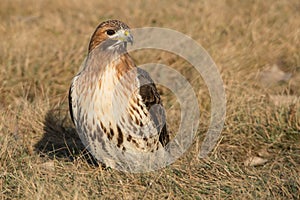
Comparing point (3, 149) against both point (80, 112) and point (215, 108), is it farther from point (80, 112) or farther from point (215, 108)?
point (215, 108)

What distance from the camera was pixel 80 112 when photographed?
492 cm

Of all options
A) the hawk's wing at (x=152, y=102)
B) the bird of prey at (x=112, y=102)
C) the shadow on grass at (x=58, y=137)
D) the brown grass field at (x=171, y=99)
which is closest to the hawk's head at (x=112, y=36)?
the bird of prey at (x=112, y=102)

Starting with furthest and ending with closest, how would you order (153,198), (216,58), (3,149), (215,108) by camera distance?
1. (216,58)
2. (215,108)
3. (3,149)
4. (153,198)

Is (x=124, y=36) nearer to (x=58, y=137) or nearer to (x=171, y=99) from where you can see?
(x=58, y=137)

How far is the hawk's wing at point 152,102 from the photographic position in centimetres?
511

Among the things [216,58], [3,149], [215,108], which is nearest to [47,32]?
[216,58]

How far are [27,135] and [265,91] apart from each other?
2.54 metres

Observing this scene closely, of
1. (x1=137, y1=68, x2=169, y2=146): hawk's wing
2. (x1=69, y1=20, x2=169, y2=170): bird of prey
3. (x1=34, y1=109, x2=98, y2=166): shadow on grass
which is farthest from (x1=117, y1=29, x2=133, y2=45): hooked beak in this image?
(x1=34, y1=109, x2=98, y2=166): shadow on grass

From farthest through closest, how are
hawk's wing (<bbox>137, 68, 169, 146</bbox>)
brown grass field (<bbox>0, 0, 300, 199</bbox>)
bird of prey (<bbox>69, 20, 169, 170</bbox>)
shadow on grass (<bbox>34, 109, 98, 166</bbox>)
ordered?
shadow on grass (<bbox>34, 109, 98, 166</bbox>)
hawk's wing (<bbox>137, 68, 169, 146</bbox>)
bird of prey (<bbox>69, 20, 169, 170</bbox>)
brown grass field (<bbox>0, 0, 300, 199</bbox>)

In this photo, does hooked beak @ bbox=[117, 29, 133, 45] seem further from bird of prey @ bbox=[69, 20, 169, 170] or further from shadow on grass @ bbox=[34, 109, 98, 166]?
shadow on grass @ bbox=[34, 109, 98, 166]

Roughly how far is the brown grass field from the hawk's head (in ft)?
3.17

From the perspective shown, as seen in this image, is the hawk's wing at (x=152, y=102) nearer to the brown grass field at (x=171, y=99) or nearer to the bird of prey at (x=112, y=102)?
the bird of prey at (x=112, y=102)

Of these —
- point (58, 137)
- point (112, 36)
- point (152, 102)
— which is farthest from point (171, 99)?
point (112, 36)

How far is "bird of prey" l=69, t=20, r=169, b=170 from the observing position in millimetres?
4840
